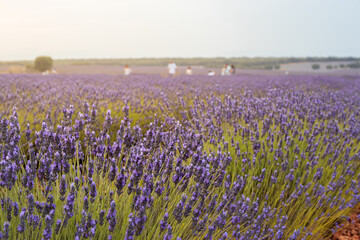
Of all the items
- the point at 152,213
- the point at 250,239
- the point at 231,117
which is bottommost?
the point at 250,239

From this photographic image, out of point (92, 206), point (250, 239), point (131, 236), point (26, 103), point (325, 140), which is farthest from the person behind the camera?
point (26, 103)

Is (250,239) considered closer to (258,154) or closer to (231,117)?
(258,154)

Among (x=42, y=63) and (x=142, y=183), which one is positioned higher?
(x=42, y=63)

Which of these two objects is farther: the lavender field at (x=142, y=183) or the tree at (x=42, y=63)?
the tree at (x=42, y=63)

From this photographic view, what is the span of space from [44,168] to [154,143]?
2.28ft

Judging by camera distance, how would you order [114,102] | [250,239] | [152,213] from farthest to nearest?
[114,102] → [250,239] → [152,213]

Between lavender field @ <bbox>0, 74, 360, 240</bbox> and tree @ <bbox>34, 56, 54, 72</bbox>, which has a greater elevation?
tree @ <bbox>34, 56, 54, 72</bbox>

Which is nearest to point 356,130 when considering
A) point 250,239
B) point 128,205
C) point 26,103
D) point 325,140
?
point 325,140

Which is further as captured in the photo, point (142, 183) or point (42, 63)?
point (42, 63)

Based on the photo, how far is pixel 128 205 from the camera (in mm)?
1803

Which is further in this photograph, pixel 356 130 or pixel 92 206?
pixel 356 130

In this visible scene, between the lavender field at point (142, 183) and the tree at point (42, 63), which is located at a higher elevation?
the tree at point (42, 63)

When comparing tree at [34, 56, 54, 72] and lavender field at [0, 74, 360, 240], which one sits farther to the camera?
tree at [34, 56, 54, 72]

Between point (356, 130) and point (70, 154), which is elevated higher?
point (70, 154)
